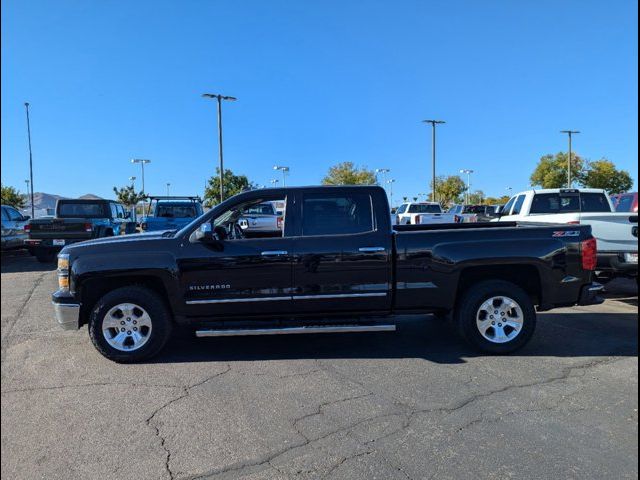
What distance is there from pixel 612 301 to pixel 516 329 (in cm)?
442

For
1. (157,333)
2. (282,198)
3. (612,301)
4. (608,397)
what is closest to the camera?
(608,397)

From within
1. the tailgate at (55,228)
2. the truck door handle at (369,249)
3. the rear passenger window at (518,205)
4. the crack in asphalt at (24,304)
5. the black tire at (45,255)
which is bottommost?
the crack in asphalt at (24,304)

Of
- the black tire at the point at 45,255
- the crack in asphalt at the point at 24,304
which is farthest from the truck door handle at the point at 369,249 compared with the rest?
the black tire at the point at 45,255

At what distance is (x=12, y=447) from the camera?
338cm

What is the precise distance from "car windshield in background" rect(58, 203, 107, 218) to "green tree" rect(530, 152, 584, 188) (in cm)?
5127

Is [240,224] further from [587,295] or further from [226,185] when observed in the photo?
[226,185]

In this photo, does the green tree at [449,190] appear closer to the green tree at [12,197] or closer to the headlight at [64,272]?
the green tree at [12,197]

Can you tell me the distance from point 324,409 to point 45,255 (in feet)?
44.8

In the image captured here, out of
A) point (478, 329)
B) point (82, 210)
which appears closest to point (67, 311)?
point (478, 329)

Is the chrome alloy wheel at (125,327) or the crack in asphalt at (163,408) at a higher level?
the chrome alloy wheel at (125,327)

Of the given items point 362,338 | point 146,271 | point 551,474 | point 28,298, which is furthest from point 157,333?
point 28,298

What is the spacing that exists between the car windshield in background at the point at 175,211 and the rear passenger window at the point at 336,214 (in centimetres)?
1111

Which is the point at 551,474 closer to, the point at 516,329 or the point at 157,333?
the point at 516,329

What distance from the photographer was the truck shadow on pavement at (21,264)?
44.8 feet
